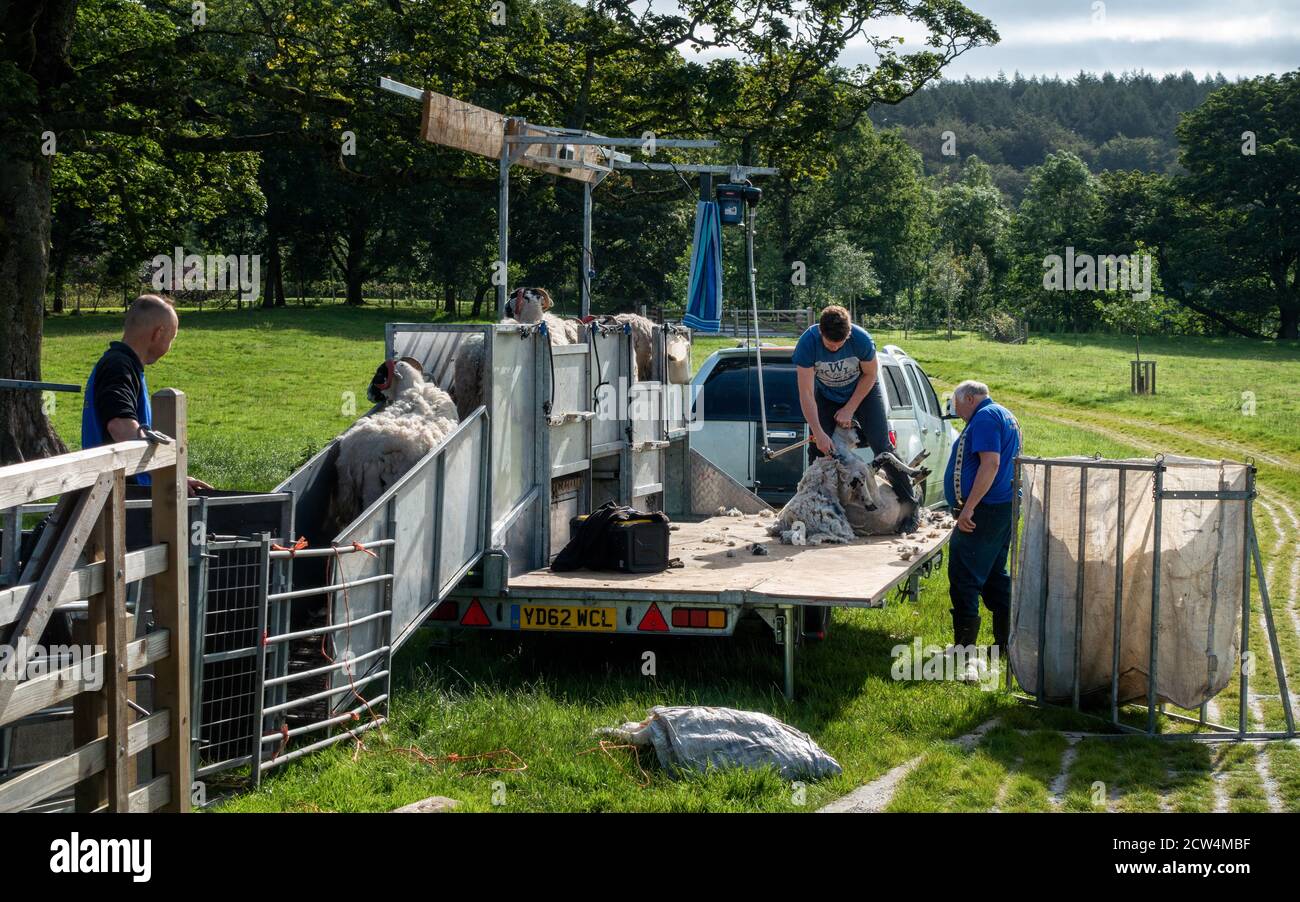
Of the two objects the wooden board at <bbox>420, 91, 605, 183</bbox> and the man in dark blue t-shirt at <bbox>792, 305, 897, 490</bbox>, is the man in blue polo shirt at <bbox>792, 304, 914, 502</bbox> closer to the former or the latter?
the man in dark blue t-shirt at <bbox>792, 305, 897, 490</bbox>

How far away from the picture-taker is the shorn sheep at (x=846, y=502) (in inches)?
398

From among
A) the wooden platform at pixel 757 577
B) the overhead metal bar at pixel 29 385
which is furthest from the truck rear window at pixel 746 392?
the overhead metal bar at pixel 29 385

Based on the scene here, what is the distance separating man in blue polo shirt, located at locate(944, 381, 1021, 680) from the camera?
29.5 ft

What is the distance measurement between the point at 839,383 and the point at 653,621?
353 centimetres

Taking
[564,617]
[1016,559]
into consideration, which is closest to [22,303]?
[564,617]

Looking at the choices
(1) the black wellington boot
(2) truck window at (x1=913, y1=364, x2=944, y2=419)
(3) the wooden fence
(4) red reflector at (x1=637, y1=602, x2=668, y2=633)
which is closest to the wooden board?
(4) red reflector at (x1=637, y1=602, x2=668, y2=633)

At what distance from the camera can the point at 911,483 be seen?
10.7 m

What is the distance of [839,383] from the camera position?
10.7 metres

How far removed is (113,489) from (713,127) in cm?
2224

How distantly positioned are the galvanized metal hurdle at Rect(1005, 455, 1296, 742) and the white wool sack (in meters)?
2.05

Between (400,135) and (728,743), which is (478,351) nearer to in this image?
(728,743)

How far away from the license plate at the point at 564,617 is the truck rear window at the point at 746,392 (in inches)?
202
